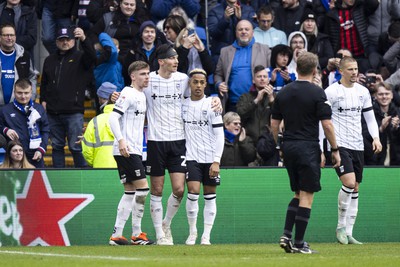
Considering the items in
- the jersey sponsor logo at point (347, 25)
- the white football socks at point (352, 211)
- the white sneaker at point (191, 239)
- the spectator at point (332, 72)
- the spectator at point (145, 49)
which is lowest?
the white sneaker at point (191, 239)

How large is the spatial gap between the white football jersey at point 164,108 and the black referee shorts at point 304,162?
306 cm

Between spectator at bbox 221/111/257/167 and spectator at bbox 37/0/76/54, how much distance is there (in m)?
4.16

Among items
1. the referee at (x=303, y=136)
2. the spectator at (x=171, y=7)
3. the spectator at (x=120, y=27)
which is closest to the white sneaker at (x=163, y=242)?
the referee at (x=303, y=136)

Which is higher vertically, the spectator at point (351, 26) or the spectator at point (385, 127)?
the spectator at point (351, 26)

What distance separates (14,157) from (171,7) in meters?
5.35

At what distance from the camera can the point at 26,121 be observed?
58.5ft

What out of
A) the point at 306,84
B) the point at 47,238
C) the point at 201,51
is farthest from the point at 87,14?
the point at 306,84

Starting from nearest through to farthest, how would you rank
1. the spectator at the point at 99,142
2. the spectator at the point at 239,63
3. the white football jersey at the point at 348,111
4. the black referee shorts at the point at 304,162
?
1. the black referee shorts at the point at 304,162
2. the white football jersey at the point at 348,111
3. the spectator at the point at 99,142
4. the spectator at the point at 239,63

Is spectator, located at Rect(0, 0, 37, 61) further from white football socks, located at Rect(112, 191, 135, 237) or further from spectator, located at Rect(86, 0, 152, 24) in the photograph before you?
white football socks, located at Rect(112, 191, 135, 237)

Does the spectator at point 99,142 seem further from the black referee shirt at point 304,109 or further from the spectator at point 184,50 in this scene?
the black referee shirt at point 304,109

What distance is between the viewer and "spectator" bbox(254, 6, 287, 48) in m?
20.3

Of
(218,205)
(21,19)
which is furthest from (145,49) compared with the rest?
(218,205)

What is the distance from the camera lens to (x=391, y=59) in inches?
810

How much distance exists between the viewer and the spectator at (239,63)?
772 inches
